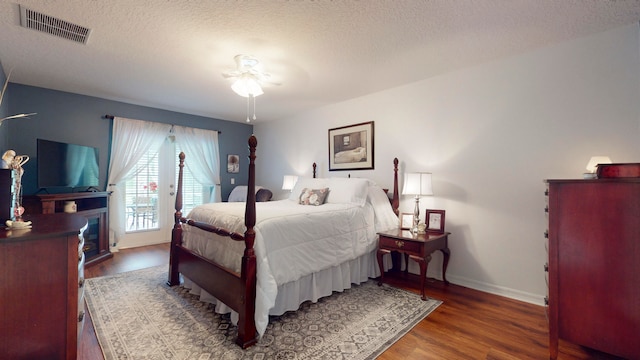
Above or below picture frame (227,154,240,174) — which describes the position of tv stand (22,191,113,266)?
below

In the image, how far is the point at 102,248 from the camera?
388cm

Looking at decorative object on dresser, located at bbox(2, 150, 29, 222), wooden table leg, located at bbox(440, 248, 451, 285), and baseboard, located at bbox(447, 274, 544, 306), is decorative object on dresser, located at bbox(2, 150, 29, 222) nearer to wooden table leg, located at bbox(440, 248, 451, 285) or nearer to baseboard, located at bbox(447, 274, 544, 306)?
wooden table leg, located at bbox(440, 248, 451, 285)

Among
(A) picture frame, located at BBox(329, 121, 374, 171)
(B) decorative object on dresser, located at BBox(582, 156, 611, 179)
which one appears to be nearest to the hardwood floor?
(B) decorative object on dresser, located at BBox(582, 156, 611, 179)

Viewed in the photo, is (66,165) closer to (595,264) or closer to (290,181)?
(290,181)

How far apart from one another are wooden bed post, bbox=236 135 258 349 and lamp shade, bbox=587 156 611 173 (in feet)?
8.84

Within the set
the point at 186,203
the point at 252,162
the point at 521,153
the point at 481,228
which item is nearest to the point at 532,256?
the point at 481,228

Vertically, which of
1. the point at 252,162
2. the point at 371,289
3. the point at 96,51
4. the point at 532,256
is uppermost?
the point at 96,51

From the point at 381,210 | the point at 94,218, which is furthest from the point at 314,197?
the point at 94,218

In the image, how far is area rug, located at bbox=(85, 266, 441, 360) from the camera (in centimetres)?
181

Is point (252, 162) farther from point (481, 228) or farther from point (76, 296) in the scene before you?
point (481, 228)

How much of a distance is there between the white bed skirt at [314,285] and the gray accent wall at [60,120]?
285 centimetres

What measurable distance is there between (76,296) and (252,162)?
1.18 m

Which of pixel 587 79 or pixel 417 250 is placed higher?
pixel 587 79

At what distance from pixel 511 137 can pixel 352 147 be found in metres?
2.02
